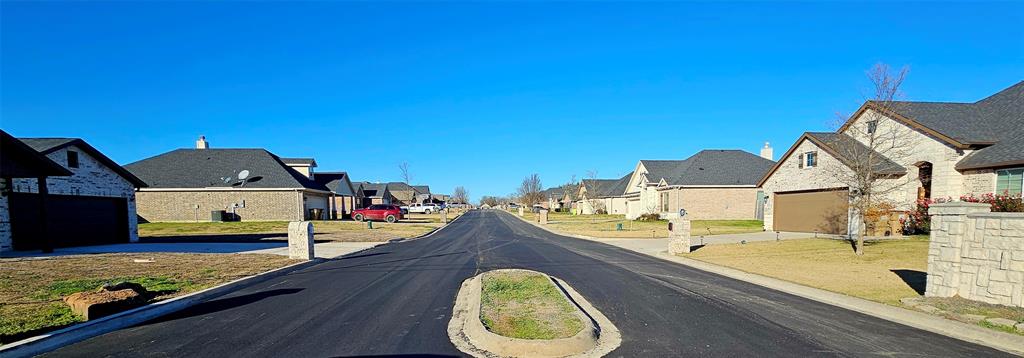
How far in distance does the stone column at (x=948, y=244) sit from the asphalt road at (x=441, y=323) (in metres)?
2.33

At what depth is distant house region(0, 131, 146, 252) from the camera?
1545cm

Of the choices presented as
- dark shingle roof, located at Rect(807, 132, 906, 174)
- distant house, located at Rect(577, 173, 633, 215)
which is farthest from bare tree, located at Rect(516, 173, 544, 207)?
dark shingle roof, located at Rect(807, 132, 906, 174)

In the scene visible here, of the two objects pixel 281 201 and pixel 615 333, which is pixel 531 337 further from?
pixel 281 201

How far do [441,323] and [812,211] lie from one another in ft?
77.9

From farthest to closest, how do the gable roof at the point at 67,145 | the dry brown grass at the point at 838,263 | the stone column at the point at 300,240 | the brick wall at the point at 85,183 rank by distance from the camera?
the gable roof at the point at 67,145, the brick wall at the point at 85,183, the stone column at the point at 300,240, the dry brown grass at the point at 838,263

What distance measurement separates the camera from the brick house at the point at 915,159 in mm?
17391

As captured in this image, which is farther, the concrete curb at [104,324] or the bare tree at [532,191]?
the bare tree at [532,191]

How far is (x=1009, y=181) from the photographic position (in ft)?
54.2

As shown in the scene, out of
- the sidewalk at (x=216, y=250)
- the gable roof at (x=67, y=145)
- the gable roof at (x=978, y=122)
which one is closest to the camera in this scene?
the sidewalk at (x=216, y=250)

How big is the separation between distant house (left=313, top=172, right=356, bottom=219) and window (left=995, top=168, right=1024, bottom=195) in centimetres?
4395

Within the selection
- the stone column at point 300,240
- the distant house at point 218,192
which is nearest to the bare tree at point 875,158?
the stone column at point 300,240

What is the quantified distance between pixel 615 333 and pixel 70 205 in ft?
77.1

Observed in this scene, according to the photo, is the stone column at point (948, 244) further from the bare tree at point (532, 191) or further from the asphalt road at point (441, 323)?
the bare tree at point (532, 191)

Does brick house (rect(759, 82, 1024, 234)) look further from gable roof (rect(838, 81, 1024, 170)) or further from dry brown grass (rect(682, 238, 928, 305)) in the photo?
dry brown grass (rect(682, 238, 928, 305))
